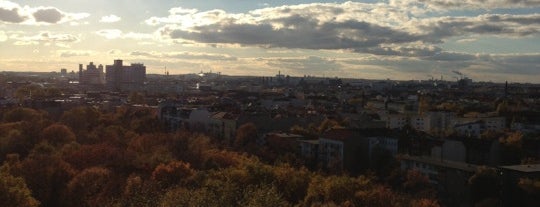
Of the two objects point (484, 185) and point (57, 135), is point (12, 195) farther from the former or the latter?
point (57, 135)

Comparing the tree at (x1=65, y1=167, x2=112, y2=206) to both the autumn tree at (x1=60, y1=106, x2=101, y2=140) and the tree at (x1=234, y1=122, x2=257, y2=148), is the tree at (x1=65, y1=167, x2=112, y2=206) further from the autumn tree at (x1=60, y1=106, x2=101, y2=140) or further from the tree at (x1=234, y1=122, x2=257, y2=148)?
the autumn tree at (x1=60, y1=106, x2=101, y2=140)

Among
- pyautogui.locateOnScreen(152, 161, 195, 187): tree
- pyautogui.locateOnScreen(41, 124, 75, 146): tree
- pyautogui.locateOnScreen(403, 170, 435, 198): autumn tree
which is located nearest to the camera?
pyautogui.locateOnScreen(152, 161, 195, 187): tree

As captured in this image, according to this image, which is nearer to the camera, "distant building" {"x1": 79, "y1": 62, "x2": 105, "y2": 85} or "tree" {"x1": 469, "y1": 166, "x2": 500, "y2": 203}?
"tree" {"x1": 469, "y1": 166, "x2": 500, "y2": 203}

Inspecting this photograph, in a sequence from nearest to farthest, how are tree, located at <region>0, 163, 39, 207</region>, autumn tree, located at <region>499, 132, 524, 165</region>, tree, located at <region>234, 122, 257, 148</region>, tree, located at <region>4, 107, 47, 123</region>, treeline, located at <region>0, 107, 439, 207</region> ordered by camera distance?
tree, located at <region>0, 163, 39, 207</region>
treeline, located at <region>0, 107, 439, 207</region>
autumn tree, located at <region>499, 132, 524, 165</region>
tree, located at <region>234, 122, 257, 148</region>
tree, located at <region>4, 107, 47, 123</region>

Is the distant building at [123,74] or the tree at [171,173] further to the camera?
the distant building at [123,74]

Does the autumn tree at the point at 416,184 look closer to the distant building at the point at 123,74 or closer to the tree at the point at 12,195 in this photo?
the tree at the point at 12,195

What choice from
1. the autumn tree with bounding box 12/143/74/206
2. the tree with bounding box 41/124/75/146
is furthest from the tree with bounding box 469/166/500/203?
the tree with bounding box 41/124/75/146

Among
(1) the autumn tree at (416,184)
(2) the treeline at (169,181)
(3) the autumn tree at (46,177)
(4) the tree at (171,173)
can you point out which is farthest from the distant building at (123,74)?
(1) the autumn tree at (416,184)

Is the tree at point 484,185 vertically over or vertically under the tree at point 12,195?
under
